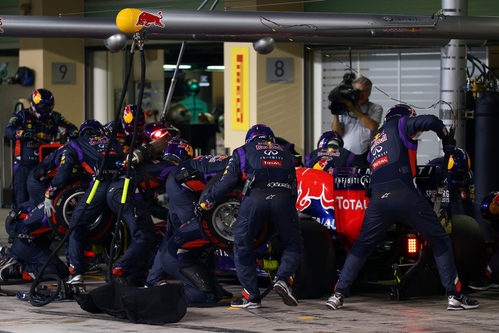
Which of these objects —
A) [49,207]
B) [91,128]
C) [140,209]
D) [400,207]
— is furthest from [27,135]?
[400,207]

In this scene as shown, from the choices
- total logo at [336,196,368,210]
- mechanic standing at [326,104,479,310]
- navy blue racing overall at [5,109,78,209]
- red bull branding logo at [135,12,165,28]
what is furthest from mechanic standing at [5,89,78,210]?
mechanic standing at [326,104,479,310]

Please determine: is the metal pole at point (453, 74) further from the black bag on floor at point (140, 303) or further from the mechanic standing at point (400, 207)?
the black bag on floor at point (140, 303)

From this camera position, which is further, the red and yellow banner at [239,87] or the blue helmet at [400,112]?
the red and yellow banner at [239,87]

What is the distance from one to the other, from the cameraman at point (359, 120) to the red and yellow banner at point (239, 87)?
4.15m

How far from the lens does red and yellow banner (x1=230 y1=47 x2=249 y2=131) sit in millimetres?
17734

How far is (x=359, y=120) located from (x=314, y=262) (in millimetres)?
4020

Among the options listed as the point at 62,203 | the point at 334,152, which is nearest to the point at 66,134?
the point at 62,203

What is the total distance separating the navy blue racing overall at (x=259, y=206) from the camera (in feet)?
31.2

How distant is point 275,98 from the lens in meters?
17.7

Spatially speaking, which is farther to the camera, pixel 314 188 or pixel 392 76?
pixel 392 76

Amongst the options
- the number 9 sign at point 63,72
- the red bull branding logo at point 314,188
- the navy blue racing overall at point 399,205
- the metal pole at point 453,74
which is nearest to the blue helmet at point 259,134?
the red bull branding logo at point 314,188

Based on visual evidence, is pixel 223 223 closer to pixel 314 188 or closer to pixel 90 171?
pixel 314 188

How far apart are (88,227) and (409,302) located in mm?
3350

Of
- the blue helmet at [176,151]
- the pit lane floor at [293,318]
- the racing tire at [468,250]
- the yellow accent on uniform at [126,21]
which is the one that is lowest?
the pit lane floor at [293,318]
